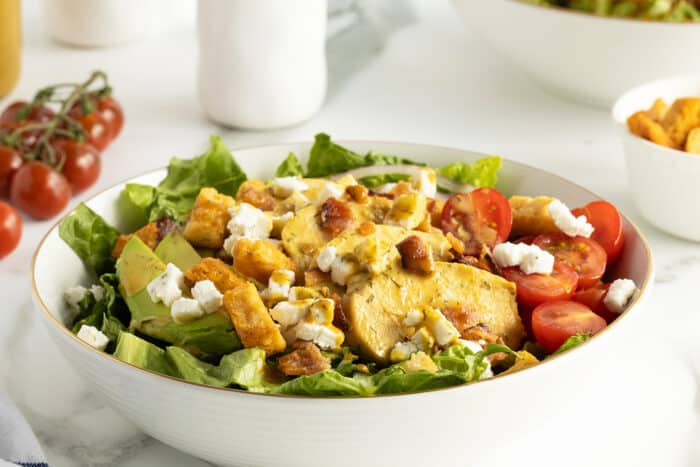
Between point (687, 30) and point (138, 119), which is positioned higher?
point (687, 30)

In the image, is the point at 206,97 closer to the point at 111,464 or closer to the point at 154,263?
the point at 154,263

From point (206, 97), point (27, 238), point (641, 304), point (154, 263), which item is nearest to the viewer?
point (641, 304)

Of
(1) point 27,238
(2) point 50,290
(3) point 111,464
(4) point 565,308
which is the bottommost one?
(1) point 27,238

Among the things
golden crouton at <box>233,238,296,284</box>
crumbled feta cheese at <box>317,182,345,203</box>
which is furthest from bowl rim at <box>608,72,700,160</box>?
golden crouton at <box>233,238,296,284</box>

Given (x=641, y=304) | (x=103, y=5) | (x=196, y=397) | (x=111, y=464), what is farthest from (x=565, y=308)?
(x=103, y=5)

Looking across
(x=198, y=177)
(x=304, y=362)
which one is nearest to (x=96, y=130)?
(x=198, y=177)

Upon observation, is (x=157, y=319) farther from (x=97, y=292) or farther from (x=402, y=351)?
(x=402, y=351)

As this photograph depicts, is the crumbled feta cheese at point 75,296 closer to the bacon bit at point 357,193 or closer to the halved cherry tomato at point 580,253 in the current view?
the bacon bit at point 357,193
